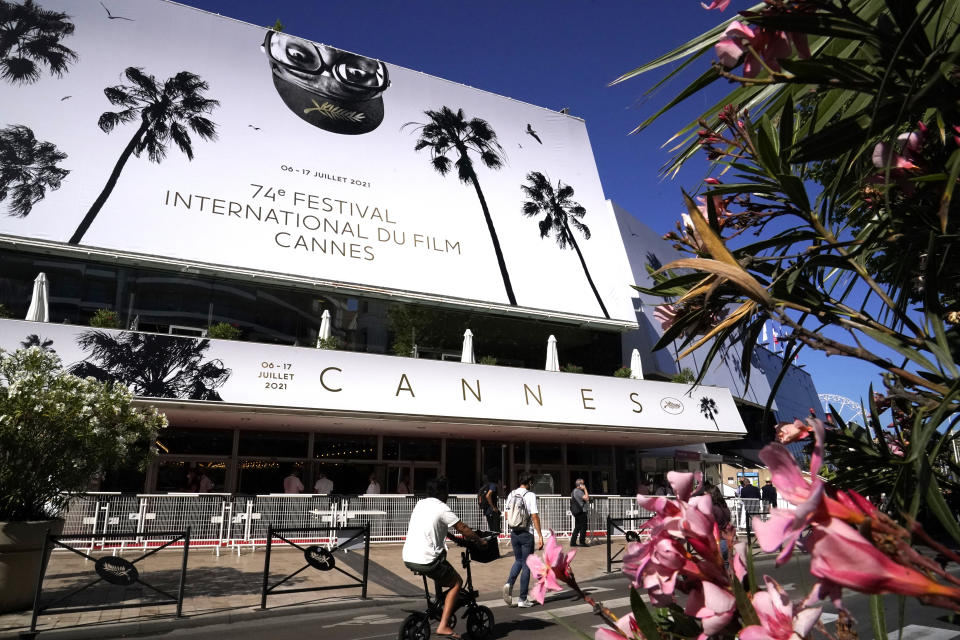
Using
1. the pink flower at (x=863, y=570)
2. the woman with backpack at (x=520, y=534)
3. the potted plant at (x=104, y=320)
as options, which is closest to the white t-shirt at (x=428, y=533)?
the woman with backpack at (x=520, y=534)

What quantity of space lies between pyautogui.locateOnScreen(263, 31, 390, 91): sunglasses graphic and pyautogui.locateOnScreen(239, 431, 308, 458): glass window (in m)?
12.1

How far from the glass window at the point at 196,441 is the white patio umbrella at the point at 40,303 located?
473 centimetres

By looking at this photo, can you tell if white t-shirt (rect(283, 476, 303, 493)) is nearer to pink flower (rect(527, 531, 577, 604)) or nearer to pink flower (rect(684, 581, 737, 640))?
pink flower (rect(527, 531, 577, 604))

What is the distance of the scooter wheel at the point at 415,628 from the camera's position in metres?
5.98

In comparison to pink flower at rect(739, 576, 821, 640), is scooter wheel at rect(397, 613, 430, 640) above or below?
below

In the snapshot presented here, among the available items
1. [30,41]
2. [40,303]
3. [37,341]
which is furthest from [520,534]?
[30,41]

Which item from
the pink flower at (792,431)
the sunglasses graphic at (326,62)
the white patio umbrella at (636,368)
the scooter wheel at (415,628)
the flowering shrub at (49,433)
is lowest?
the scooter wheel at (415,628)

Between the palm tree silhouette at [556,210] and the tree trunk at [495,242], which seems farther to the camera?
the palm tree silhouette at [556,210]

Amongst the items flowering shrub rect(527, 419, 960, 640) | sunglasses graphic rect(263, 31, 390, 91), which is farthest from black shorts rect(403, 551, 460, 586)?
sunglasses graphic rect(263, 31, 390, 91)

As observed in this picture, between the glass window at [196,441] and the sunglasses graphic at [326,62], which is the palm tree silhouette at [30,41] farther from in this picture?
the glass window at [196,441]

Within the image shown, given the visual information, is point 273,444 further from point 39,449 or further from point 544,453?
point 39,449

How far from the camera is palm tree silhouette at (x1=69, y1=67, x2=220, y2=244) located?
62.0 feet

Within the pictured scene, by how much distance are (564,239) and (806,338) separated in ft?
76.8

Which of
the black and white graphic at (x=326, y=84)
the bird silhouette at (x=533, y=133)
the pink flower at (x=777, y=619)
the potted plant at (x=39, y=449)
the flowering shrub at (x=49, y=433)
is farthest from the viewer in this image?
the bird silhouette at (x=533, y=133)
